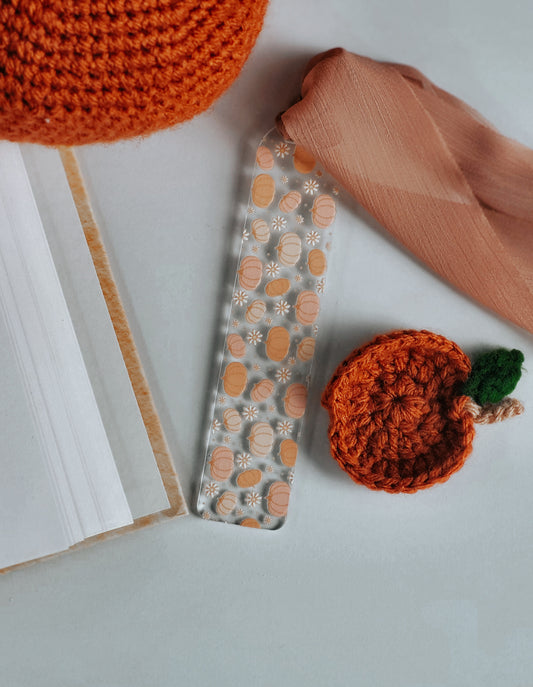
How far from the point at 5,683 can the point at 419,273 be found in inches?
21.0

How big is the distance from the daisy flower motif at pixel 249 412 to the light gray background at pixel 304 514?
48 millimetres

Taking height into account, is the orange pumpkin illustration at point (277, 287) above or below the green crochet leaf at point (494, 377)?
above

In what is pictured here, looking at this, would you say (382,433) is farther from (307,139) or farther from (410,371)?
(307,139)

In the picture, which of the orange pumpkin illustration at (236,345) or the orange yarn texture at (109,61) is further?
the orange pumpkin illustration at (236,345)

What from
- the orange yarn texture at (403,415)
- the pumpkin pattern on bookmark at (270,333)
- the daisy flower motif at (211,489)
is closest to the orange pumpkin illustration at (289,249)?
the pumpkin pattern on bookmark at (270,333)

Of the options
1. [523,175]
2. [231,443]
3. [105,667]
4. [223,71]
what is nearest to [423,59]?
[523,175]

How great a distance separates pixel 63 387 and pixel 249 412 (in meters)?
0.16

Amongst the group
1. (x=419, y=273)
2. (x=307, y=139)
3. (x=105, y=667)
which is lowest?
(x=105, y=667)

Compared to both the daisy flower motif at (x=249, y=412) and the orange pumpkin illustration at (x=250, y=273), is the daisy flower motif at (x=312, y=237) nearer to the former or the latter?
the orange pumpkin illustration at (x=250, y=273)

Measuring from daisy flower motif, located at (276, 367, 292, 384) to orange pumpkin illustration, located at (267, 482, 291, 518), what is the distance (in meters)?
0.10

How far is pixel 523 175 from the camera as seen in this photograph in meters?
0.55

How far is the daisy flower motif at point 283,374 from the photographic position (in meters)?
0.57

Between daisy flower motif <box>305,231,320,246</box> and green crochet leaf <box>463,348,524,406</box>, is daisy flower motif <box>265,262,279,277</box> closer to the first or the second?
daisy flower motif <box>305,231,320,246</box>

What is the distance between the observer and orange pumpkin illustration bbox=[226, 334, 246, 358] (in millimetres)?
565
